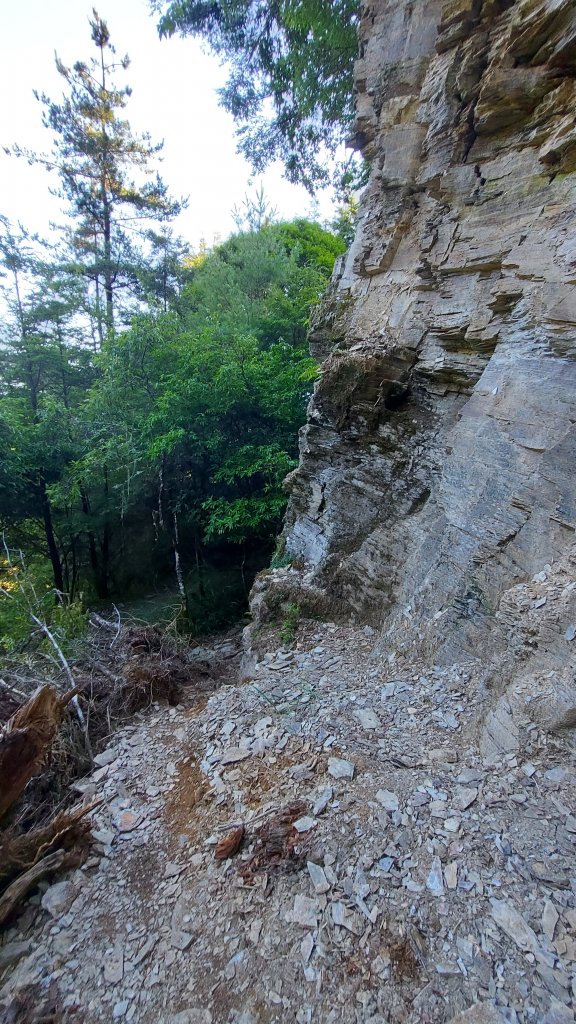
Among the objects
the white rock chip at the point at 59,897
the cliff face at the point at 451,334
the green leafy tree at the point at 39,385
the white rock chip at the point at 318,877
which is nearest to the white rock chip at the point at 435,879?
the white rock chip at the point at 318,877

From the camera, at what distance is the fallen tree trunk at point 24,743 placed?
117 inches

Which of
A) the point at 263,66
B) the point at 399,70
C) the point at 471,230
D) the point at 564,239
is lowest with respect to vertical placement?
the point at 564,239

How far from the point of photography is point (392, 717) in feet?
12.3

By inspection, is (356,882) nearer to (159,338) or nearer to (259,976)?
(259,976)

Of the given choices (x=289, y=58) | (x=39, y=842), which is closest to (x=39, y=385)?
(x=289, y=58)

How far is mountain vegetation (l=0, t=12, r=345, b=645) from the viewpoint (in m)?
9.39

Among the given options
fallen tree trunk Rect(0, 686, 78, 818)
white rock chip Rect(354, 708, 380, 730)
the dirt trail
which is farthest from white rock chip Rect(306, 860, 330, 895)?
fallen tree trunk Rect(0, 686, 78, 818)

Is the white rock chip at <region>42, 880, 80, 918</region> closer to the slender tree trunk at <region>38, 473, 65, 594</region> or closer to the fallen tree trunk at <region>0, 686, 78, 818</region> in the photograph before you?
the fallen tree trunk at <region>0, 686, 78, 818</region>

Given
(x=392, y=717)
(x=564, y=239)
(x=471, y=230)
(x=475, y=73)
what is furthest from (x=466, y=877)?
(x=475, y=73)

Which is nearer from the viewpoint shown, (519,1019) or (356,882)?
(519,1019)

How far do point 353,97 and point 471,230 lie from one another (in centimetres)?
693

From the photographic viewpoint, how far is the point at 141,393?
34.0 feet

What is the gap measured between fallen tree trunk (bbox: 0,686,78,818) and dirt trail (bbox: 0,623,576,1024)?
0.74 meters

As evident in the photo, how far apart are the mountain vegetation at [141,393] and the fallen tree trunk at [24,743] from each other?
5.23 metres
